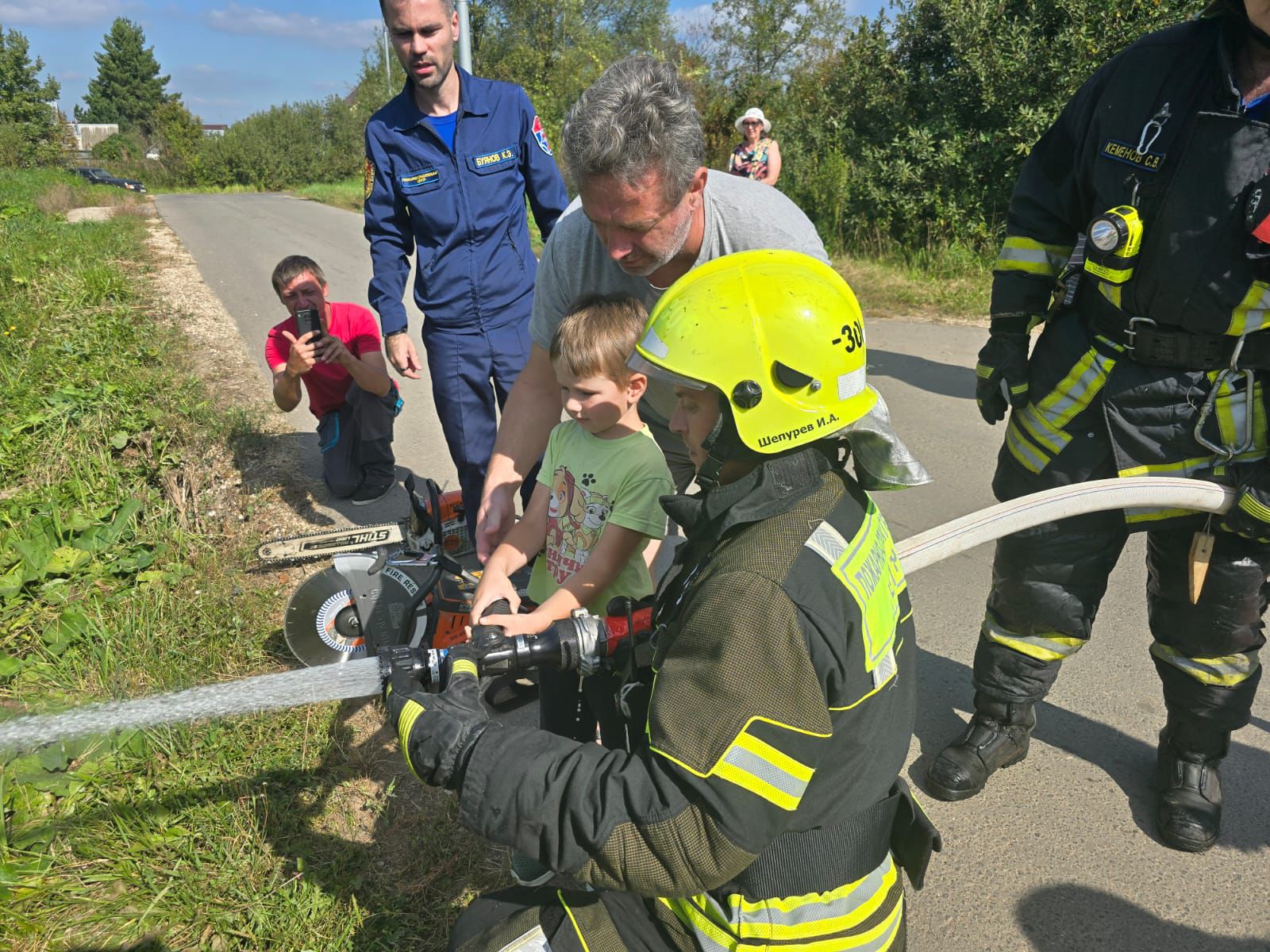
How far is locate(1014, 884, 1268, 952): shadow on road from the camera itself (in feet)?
7.81

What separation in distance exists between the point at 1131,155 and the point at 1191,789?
193 centimetres

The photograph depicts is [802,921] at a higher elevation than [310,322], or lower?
lower

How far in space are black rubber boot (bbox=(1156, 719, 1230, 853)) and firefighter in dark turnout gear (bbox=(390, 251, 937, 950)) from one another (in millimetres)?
1520

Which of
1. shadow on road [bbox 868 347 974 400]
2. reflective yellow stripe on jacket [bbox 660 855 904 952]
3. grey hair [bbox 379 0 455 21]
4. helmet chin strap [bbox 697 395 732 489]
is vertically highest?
grey hair [bbox 379 0 455 21]

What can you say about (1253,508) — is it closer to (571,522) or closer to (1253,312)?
(1253,312)

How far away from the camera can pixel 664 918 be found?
1.65 meters

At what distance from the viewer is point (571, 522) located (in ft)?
8.64

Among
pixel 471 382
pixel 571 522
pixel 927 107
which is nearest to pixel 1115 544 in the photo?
pixel 571 522

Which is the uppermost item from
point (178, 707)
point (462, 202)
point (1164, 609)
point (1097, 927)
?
point (462, 202)

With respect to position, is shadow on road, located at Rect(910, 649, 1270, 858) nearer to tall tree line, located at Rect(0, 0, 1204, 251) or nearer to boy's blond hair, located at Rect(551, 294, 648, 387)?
boy's blond hair, located at Rect(551, 294, 648, 387)

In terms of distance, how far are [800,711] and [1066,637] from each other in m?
1.86

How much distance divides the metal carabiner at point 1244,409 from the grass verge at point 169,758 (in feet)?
7.89

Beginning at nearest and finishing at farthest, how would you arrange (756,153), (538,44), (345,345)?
1. (345,345)
2. (756,153)
3. (538,44)

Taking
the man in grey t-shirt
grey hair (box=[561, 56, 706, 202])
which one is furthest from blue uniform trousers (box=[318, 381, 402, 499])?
grey hair (box=[561, 56, 706, 202])
